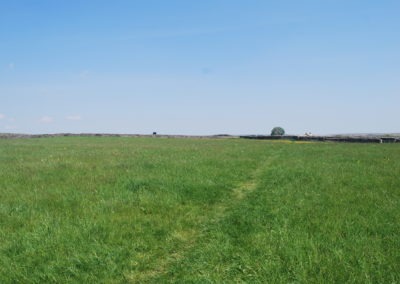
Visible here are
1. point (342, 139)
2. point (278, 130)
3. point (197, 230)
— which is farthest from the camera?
point (278, 130)

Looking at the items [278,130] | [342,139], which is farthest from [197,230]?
[278,130]

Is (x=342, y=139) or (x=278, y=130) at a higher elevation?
(x=278, y=130)

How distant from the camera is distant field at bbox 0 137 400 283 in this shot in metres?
5.50

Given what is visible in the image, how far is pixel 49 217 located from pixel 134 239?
2389 millimetres

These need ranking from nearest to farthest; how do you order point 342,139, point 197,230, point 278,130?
point 197,230
point 342,139
point 278,130

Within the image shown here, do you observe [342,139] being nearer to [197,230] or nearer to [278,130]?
[278,130]

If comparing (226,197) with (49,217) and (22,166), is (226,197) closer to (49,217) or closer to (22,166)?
(49,217)

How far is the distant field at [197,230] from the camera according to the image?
550 cm

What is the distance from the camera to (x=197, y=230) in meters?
7.59

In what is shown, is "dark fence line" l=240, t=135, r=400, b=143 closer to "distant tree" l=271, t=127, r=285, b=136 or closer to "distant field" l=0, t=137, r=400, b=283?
"distant tree" l=271, t=127, r=285, b=136

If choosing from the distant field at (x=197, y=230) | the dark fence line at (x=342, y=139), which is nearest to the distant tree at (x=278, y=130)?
the dark fence line at (x=342, y=139)

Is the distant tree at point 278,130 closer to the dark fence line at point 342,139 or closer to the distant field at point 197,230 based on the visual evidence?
the dark fence line at point 342,139

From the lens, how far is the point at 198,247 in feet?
21.5

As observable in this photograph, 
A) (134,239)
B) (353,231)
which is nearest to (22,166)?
(134,239)
